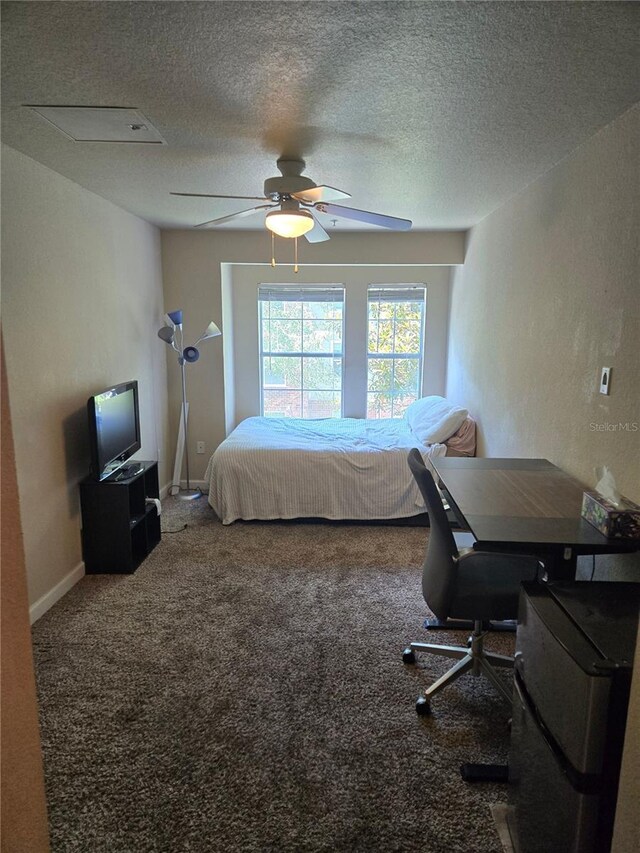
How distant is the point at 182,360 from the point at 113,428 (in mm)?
1407

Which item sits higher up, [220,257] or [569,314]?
[220,257]

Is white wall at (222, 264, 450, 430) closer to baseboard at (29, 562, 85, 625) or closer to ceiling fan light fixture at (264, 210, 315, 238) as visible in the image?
baseboard at (29, 562, 85, 625)

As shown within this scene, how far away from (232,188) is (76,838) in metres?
3.12

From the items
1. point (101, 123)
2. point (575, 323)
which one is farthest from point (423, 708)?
point (101, 123)

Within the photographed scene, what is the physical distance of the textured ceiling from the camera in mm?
1366

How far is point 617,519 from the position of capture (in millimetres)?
1715

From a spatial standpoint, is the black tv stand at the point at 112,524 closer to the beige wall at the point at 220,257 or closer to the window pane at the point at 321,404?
the beige wall at the point at 220,257

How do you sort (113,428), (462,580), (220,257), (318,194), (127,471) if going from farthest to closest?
(220,257)
(127,471)
(113,428)
(318,194)
(462,580)

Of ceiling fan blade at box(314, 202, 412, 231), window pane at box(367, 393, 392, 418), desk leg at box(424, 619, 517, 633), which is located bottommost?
desk leg at box(424, 619, 517, 633)

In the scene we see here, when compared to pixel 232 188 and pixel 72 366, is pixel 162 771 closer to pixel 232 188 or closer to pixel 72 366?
pixel 72 366

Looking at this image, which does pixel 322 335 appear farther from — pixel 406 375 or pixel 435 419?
pixel 435 419

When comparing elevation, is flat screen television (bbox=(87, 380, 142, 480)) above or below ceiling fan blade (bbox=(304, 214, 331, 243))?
below

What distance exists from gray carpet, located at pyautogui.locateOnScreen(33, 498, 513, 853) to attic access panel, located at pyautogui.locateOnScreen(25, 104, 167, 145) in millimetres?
2344

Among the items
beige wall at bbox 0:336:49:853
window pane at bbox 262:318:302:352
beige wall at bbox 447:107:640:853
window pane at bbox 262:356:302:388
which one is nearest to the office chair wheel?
beige wall at bbox 447:107:640:853
